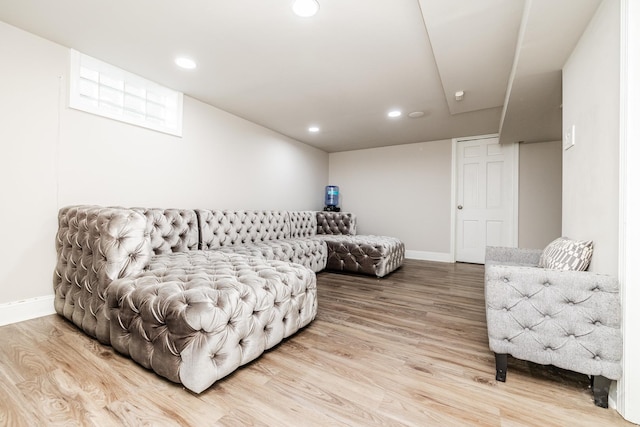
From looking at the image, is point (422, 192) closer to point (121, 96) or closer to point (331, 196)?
point (331, 196)

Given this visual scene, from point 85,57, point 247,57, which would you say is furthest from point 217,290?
point 85,57

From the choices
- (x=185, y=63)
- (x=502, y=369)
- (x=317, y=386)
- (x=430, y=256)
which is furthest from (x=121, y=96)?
(x=430, y=256)

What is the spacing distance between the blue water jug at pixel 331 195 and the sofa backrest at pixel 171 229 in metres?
3.22

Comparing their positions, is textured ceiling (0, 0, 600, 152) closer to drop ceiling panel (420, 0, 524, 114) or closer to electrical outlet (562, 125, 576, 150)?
drop ceiling panel (420, 0, 524, 114)

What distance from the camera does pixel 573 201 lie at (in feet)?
5.99

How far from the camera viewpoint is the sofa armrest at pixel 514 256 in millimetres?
2369

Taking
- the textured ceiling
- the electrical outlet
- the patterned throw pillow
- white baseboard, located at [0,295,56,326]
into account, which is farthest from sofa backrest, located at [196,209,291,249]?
the electrical outlet

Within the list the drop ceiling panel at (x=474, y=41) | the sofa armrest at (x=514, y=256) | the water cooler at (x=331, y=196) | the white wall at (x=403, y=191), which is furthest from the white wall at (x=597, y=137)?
the water cooler at (x=331, y=196)

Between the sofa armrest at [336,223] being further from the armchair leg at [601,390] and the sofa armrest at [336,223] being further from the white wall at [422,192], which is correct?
the armchair leg at [601,390]

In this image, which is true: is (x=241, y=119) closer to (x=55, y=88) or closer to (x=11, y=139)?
(x=55, y=88)

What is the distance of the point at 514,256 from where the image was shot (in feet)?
7.94

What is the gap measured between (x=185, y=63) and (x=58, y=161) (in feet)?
4.44

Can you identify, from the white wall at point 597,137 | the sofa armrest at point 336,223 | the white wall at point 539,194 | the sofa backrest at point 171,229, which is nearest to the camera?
the white wall at point 597,137

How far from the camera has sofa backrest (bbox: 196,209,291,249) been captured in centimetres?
287
